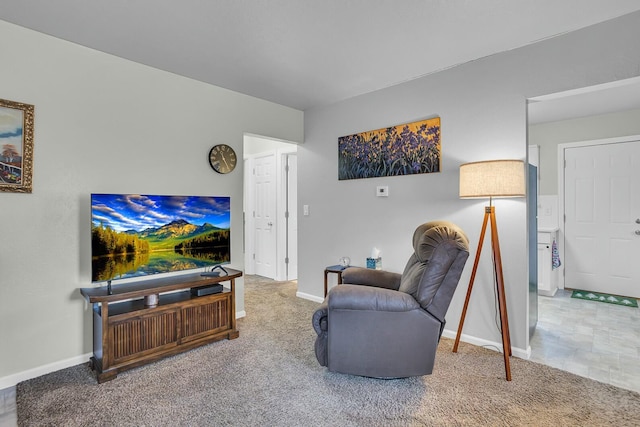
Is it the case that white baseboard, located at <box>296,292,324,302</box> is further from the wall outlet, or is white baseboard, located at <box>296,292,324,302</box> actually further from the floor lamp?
the floor lamp

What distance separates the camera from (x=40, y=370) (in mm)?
2281

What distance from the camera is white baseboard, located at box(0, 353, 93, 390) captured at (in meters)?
2.15

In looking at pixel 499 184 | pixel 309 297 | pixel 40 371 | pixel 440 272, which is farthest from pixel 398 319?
pixel 40 371

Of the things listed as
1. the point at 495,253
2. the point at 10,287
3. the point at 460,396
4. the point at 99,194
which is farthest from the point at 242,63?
the point at 460,396

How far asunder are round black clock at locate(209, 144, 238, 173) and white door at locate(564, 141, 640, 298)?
4.37m

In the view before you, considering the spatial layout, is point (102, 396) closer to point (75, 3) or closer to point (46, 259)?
point (46, 259)

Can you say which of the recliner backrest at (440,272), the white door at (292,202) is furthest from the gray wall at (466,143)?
the white door at (292,202)

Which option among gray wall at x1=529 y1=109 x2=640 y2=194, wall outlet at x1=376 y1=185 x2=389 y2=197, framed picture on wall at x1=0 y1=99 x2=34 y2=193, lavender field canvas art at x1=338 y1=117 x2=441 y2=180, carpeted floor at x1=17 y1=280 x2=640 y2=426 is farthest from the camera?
gray wall at x1=529 y1=109 x2=640 y2=194

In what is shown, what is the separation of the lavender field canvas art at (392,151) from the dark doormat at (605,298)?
285 cm

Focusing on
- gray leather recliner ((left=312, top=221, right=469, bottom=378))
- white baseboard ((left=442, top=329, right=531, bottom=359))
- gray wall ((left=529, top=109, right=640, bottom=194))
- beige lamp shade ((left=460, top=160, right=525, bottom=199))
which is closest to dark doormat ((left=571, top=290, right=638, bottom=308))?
gray wall ((left=529, top=109, right=640, bottom=194))

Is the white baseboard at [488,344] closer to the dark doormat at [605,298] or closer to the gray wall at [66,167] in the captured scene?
the dark doormat at [605,298]

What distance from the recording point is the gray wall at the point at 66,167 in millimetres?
2193

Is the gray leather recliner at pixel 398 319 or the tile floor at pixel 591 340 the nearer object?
the gray leather recliner at pixel 398 319

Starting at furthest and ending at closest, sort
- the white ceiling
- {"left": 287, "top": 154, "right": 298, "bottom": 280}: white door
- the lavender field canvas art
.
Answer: {"left": 287, "top": 154, "right": 298, "bottom": 280}: white door < the lavender field canvas art < the white ceiling
